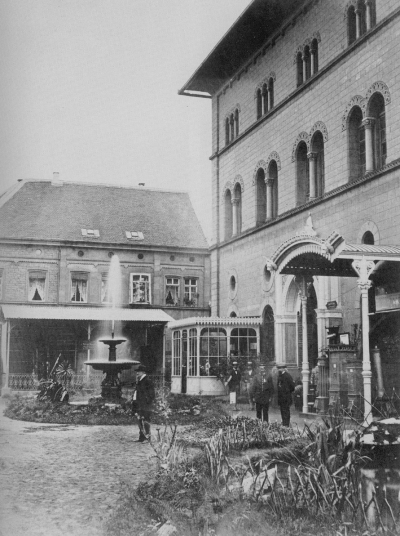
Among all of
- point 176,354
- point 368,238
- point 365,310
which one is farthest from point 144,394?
point 176,354

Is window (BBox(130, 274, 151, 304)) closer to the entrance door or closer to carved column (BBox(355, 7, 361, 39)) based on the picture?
the entrance door

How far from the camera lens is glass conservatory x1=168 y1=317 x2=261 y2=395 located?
27.0m

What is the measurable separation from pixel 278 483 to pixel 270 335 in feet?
62.6

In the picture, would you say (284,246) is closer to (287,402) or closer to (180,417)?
(287,402)

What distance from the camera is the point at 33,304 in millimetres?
39875

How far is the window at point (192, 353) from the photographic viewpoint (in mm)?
27812

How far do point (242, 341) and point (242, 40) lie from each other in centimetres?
1182

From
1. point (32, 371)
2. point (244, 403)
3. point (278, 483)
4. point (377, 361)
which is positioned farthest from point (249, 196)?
point (278, 483)

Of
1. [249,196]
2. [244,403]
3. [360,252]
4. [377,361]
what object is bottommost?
[244,403]

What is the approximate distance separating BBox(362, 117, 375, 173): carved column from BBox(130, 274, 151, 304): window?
2412 centimetres

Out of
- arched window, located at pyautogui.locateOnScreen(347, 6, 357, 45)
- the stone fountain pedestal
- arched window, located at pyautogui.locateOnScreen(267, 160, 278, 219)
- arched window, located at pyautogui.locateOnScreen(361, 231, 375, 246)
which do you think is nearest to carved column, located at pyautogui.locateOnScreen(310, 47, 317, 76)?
arched window, located at pyautogui.locateOnScreen(347, 6, 357, 45)

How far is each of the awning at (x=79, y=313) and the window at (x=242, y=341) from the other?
9.16 metres

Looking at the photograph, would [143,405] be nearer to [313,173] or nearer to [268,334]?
[313,173]

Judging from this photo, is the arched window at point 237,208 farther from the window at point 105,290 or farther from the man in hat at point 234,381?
the window at point 105,290
